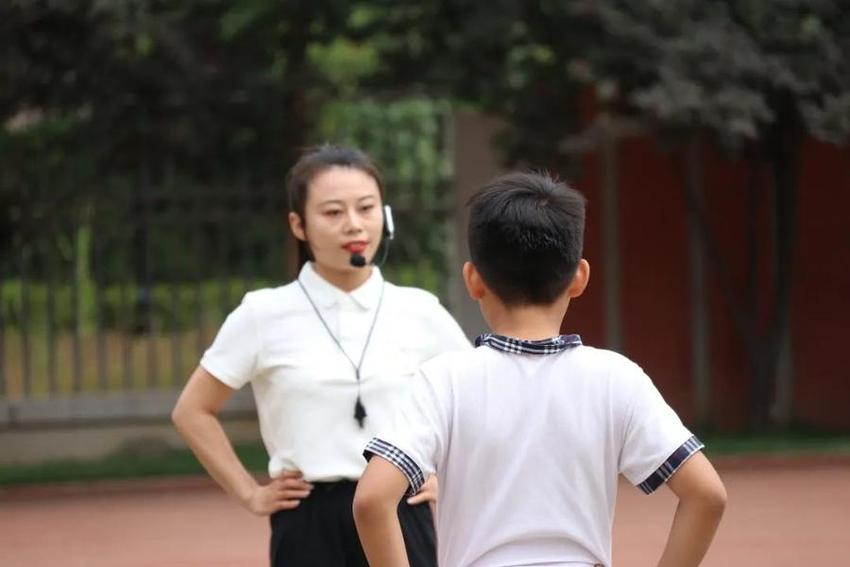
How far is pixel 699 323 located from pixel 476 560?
11420 mm

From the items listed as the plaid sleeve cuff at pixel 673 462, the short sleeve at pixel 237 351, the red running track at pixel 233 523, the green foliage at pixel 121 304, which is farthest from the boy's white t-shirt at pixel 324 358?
the green foliage at pixel 121 304

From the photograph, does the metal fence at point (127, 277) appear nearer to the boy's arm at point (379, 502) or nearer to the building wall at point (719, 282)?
the building wall at point (719, 282)

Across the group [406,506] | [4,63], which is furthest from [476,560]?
[4,63]

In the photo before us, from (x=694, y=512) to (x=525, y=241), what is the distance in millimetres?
507

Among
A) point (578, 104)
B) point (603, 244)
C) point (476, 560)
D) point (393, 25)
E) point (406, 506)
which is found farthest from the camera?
point (603, 244)

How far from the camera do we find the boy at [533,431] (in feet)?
8.86

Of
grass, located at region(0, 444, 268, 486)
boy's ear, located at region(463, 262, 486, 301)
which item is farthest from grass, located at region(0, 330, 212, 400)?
boy's ear, located at region(463, 262, 486, 301)

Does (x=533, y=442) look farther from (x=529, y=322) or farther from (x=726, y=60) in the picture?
(x=726, y=60)

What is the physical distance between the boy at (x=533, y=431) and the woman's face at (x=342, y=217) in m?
1.27

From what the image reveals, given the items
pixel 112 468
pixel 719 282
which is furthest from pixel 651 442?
pixel 719 282

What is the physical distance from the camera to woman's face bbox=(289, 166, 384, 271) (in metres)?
4.04

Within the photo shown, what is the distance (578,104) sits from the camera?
43.2 feet

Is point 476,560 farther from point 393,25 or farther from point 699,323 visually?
point 699,323

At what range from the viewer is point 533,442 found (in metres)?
2.73
